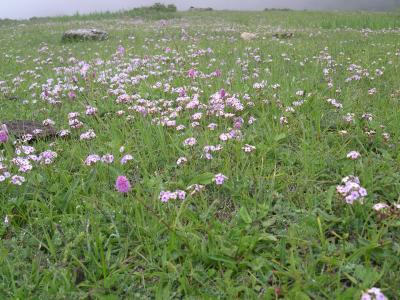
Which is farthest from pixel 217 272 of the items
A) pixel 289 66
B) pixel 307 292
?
pixel 289 66

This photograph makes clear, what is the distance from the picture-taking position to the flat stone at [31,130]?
19.0 ft

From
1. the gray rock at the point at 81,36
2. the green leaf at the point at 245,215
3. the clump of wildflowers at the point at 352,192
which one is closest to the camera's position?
the clump of wildflowers at the point at 352,192

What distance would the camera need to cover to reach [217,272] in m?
3.28

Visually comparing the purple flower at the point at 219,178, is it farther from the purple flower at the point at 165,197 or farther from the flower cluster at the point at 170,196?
the purple flower at the point at 165,197

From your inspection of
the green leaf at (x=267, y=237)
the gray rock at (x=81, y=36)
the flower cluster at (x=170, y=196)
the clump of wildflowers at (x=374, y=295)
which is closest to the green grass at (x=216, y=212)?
the green leaf at (x=267, y=237)

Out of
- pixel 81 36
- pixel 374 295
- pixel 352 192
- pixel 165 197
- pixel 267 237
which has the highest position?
pixel 81 36

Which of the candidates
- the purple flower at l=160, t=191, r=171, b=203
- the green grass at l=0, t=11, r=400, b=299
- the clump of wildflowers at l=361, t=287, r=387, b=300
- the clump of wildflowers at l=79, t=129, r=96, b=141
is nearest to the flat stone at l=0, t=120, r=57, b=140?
the green grass at l=0, t=11, r=400, b=299

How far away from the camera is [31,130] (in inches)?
235

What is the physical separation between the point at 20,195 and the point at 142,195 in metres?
1.35

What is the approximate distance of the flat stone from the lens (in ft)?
19.0

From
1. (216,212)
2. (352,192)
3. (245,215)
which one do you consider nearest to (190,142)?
(216,212)

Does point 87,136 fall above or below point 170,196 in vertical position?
above

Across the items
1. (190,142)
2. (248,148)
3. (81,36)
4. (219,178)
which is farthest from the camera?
(81,36)

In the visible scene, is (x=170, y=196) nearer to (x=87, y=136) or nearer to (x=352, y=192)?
(x=352, y=192)
